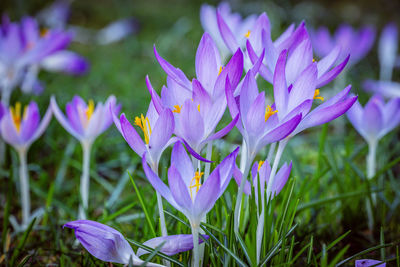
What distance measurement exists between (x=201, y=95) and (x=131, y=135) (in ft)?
0.30

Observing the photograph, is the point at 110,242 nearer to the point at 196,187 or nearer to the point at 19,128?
the point at 196,187

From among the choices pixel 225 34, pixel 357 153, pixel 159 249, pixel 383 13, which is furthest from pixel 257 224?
pixel 383 13

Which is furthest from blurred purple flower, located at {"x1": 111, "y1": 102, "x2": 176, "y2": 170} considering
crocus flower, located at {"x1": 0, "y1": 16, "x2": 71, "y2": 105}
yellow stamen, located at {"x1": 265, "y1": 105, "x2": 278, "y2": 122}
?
crocus flower, located at {"x1": 0, "y1": 16, "x2": 71, "y2": 105}

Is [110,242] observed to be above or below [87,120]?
below

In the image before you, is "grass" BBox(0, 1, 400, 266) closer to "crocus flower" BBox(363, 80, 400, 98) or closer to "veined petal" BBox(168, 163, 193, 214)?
"veined petal" BBox(168, 163, 193, 214)

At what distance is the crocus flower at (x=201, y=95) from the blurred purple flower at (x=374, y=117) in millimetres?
392

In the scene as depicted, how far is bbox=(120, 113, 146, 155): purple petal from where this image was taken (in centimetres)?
41

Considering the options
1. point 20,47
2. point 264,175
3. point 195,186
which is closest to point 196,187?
point 195,186

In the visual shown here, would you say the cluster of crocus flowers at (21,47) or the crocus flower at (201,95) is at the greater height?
the cluster of crocus flowers at (21,47)

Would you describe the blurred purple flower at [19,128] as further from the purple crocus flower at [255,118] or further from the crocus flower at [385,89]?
the crocus flower at [385,89]

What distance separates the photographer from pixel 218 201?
560 mm

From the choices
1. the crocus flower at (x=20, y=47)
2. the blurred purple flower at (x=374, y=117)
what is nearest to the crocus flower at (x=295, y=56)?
the blurred purple flower at (x=374, y=117)

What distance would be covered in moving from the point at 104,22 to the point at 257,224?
296cm

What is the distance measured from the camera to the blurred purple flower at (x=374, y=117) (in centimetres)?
72
